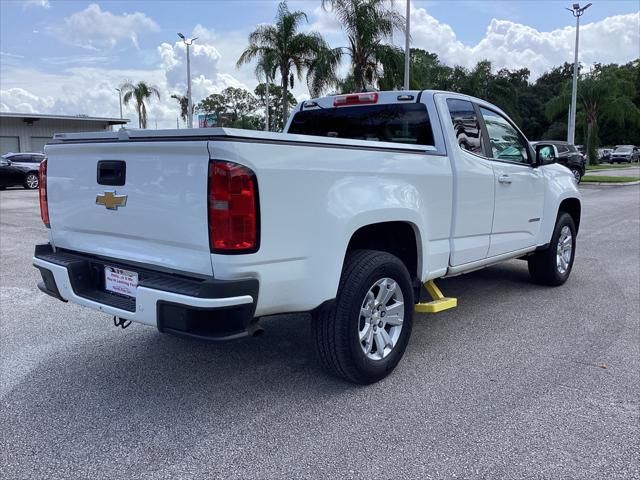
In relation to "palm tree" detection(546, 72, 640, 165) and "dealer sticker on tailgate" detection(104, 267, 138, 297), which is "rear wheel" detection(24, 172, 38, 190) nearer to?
"dealer sticker on tailgate" detection(104, 267, 138, 297)

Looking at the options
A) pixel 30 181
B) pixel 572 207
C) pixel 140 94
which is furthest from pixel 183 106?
pixel 572 207

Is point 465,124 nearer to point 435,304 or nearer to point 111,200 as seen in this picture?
point 435,304

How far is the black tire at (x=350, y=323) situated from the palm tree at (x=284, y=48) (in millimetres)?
26196

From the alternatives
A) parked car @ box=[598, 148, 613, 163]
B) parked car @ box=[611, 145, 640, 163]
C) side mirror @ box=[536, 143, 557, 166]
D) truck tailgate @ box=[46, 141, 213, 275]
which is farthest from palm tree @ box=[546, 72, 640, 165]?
truck tailgate @ box=[46, 141, 213, 275]

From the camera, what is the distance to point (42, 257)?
3.96m

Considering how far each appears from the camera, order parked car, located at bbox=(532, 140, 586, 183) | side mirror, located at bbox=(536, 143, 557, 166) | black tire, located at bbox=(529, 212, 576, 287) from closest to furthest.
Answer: side mirror, located at bbox=(536, 143, 557, 166) < black tire, located at bbox=(529, 212, 576, 287) < parked car, located at bbox=(532, 140, 586, 183)

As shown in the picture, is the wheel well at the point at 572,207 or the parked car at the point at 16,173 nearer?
the wheel well at the point at 572,207

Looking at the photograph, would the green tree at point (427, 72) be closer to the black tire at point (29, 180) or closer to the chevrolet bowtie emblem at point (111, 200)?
the black tire at point (29, 180)

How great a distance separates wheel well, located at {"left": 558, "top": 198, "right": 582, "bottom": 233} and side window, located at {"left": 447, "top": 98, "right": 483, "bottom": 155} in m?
2.09

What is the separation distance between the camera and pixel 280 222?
10.3ft

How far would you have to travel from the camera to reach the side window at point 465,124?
4.79 metres

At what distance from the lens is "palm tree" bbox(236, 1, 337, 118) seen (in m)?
28.8

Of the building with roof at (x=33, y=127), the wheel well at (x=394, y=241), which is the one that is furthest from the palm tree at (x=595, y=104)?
the wheel well at (x=394, y=241)

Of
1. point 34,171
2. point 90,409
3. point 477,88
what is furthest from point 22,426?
point 477,88
